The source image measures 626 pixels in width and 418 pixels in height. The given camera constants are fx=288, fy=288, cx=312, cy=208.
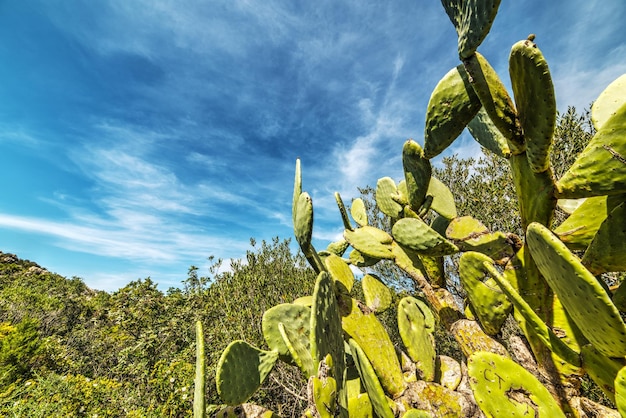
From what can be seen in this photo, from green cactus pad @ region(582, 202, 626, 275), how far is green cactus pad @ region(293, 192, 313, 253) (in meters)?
1.08

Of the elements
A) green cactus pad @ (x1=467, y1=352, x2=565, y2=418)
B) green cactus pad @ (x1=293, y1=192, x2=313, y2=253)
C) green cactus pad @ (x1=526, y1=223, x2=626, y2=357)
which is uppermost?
green cactus pad @ (x1=293, y1=192, x2=313, y2=253)

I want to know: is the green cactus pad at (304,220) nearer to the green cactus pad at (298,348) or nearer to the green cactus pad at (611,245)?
the green cactus pad at (298,348)

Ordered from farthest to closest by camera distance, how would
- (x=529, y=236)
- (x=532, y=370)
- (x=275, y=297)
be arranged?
(x=275, y=297) < (x=532, y=370) < (x=529, y=236)

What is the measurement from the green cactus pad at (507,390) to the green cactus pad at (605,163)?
617 millimetres

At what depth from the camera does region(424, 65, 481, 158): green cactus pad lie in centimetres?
117

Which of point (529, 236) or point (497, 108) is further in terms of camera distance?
point (497, 108)

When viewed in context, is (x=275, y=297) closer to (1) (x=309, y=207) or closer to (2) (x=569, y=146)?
(1) (x=309, y=207)

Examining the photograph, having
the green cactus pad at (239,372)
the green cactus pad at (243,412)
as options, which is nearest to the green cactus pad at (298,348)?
the green cactus pad at (239,372)

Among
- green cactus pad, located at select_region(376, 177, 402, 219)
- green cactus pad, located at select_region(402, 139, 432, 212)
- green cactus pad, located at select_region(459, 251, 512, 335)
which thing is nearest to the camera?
green cactus pad, located at select_region(459, 251, 512, 335)

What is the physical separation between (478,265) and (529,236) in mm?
420

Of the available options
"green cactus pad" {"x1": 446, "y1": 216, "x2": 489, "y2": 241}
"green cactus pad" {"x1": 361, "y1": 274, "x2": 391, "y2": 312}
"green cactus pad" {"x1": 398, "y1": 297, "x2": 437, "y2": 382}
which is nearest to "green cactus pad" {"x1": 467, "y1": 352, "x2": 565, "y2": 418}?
"green cactus pad" {"x1": 398, "y1": 297, "x2": 437, "y2": 382}

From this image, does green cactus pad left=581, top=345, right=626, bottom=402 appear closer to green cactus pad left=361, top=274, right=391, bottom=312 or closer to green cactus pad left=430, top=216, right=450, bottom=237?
green cactus pad left=430, top=216, right=450, bottom=237

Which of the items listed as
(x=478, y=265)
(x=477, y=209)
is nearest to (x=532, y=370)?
(x=478, y=265)

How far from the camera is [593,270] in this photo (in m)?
1.00
